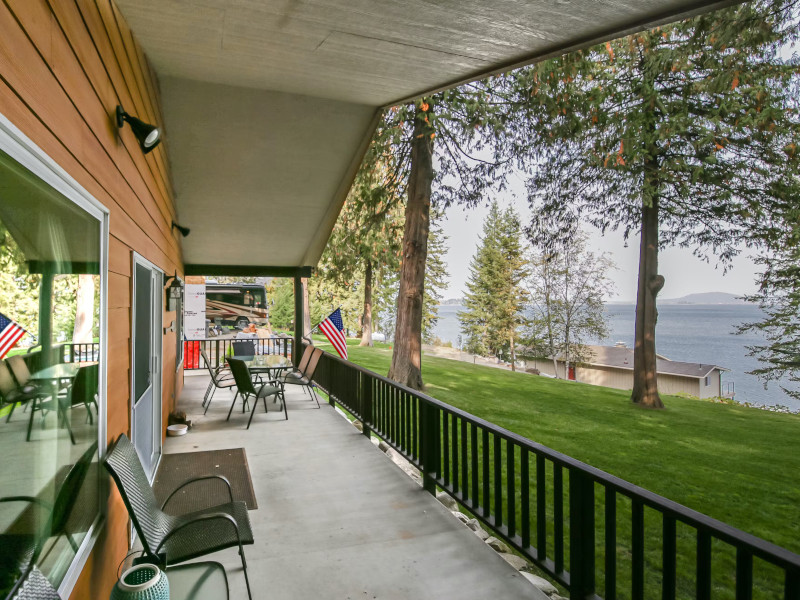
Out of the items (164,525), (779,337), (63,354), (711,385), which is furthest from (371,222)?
(711,385)

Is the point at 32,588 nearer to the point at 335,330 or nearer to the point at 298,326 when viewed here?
the point at 335,330

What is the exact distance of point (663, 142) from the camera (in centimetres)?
988

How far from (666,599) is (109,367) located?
2.53m

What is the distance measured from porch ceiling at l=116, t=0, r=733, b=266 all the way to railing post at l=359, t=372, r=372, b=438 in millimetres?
2249

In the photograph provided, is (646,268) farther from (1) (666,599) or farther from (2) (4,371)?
(2) (4,371)

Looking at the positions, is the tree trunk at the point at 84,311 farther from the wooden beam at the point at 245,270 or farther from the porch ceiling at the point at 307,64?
the wooden beam at the point at 245,270

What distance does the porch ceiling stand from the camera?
2.40 metres

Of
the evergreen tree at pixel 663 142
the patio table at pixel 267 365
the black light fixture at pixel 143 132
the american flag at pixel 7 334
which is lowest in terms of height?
the patio table at pixel 267 365

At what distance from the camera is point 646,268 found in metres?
11.8

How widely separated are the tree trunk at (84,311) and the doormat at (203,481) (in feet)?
7.16

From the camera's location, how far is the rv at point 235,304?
20.2 m

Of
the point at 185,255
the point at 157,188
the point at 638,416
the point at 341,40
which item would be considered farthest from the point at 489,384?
the point at 341,40

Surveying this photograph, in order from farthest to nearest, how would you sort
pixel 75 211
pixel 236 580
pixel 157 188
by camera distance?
pixel 157 188 < pixel 236 580 < pixel 75 211

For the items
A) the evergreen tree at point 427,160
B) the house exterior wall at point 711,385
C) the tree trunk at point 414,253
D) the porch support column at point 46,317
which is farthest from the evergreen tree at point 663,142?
the house exterior wall at point 711,385
